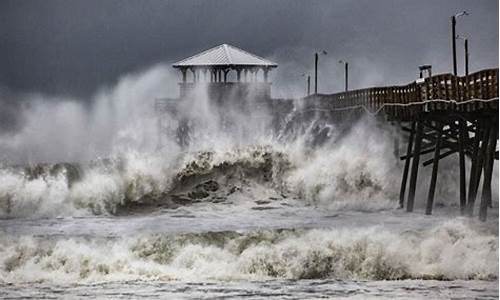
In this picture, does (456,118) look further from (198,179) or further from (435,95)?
(198,179)

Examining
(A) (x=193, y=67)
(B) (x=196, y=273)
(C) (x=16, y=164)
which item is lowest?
(B) (x=196, y=273)

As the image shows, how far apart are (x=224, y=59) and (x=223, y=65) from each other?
0.85 m

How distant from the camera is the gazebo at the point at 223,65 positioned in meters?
13.0

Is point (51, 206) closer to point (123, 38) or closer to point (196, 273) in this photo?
point (123, 38)

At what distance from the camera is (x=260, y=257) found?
916 cm

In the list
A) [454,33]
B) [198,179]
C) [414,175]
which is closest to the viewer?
[454,33]

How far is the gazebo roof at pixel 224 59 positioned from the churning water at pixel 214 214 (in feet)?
1.78

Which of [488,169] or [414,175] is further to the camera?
[414,175]

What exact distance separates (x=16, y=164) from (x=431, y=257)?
5.98m

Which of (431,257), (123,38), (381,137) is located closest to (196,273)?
(431,257)

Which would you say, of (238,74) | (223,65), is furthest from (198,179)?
(238,74)

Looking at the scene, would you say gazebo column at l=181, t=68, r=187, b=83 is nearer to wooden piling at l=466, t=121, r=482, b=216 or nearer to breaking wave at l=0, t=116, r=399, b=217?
breaking wave at l=0, t=116, r=399, b=217

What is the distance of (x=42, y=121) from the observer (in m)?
12.8

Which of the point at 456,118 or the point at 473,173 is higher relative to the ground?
the point at 456,118
